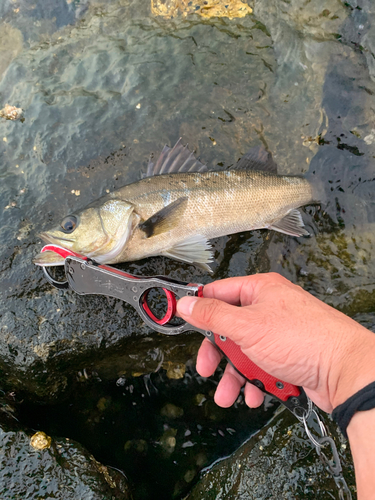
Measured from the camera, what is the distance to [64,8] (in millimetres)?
4914

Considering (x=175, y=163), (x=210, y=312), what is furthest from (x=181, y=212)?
(x=210, y=312)

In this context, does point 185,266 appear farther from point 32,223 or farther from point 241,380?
point 32,223

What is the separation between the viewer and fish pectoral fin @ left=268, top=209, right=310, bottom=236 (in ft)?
12.7

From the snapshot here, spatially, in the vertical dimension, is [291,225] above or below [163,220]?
below

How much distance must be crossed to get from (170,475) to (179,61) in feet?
16.9

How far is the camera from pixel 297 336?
2193 millimetres

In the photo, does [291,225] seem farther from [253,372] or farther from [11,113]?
[11,113]

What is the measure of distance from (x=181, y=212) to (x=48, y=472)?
2.89m

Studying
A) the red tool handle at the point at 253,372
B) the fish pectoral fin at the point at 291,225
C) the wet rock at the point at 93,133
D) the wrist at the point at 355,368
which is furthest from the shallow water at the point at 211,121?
the wrist at the point at 355,368

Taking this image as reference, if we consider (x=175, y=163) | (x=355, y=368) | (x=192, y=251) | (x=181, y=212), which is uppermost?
(x=175, y=163)

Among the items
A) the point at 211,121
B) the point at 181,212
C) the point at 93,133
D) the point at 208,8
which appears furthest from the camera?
the point at 208,8

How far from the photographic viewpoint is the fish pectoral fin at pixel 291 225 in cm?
388

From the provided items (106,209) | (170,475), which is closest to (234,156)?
(106,209)

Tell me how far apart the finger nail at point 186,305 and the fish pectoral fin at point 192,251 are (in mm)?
1168
